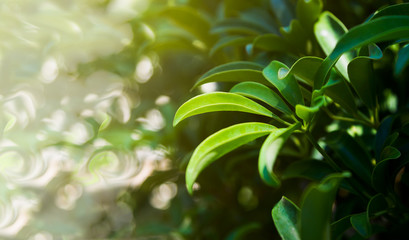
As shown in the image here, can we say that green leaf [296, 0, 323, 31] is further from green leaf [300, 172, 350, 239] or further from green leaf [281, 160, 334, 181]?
green leaf [300, 172, 350, 239]

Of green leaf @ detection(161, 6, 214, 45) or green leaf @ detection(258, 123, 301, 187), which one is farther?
green leaf @ detection(161, 6, 214, 45)

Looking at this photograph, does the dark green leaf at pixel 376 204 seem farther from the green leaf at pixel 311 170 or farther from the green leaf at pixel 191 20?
the green leaf at pixel 191 20

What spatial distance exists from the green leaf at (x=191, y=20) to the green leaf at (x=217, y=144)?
0.46 meters

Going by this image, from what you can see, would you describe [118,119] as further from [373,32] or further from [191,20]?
[373,32]

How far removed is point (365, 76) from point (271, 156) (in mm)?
212

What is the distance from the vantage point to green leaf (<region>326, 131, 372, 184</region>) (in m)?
0.53

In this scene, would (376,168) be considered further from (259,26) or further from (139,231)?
A: (139,231)

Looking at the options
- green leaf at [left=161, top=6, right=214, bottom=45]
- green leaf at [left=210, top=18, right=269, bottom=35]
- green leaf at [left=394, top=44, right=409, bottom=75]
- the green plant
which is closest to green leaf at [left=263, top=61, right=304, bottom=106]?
the green plant

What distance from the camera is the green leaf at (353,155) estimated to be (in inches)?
20.9

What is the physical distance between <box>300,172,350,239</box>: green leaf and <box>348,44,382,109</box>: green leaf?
17 centimetres

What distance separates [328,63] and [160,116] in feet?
1.88

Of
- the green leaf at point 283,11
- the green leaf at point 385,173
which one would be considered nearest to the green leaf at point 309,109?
the green leaf at point 385,173

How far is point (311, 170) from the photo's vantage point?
22.1 inches

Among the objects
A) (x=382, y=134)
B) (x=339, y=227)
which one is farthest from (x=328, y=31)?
(x=339, y=227)
